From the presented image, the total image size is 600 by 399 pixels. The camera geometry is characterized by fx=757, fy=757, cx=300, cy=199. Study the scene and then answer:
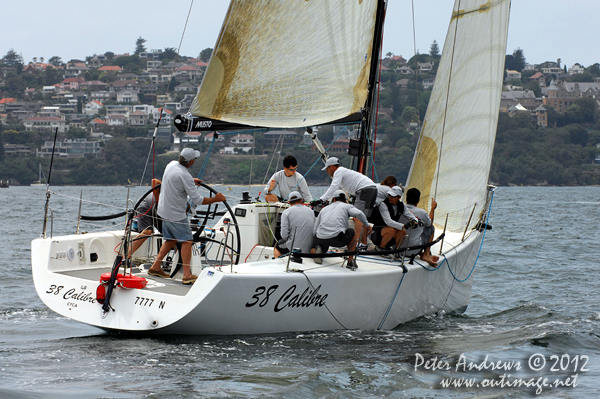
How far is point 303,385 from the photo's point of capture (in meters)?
4.84

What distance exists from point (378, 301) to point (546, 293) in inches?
183

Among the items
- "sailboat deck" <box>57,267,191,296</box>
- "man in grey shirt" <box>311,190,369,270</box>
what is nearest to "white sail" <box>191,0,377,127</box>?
"man in grey shirt" <box>311,190,369,270</box>

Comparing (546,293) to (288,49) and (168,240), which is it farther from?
(168,240)

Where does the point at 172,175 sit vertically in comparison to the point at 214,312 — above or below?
above

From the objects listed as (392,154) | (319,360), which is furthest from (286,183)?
(392,154)

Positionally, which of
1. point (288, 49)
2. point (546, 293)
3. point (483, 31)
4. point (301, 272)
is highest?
point (483, 31)

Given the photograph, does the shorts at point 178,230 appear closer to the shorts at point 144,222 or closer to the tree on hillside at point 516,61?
the shorts at point 144,222

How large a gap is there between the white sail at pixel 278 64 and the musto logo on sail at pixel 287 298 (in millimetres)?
2050

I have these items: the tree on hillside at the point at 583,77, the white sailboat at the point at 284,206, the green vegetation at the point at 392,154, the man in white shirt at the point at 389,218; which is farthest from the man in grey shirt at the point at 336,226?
the tree on hillside at the point at 583,77

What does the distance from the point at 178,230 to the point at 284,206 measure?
1552 millimetres

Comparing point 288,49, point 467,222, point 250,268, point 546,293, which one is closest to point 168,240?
point 250,268

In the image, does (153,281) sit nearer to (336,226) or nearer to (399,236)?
(336,226)

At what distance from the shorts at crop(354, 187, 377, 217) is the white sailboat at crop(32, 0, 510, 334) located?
0.48 metres

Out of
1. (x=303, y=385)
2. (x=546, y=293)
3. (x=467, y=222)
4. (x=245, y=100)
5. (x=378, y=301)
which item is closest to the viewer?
(x=303, y=385)
